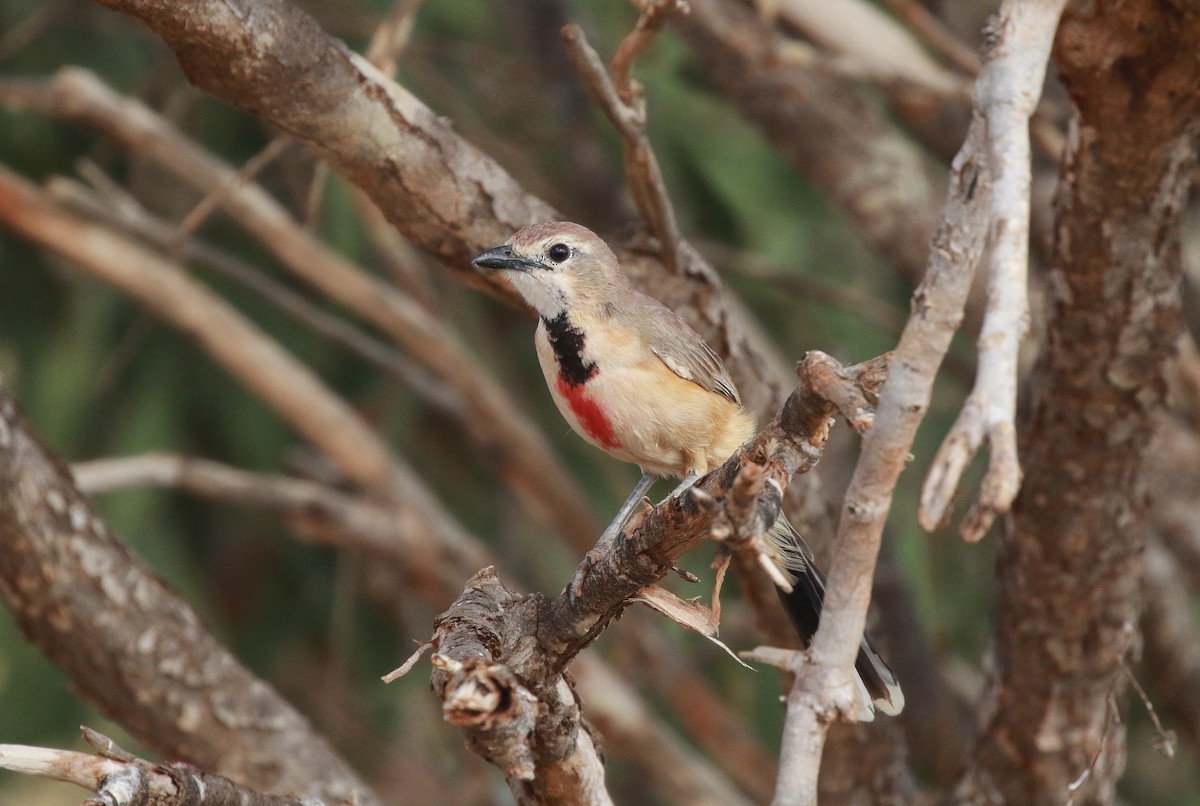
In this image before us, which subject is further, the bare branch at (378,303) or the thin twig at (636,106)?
the bare branch at (378,303)

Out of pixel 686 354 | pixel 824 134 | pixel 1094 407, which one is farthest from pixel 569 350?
pixel 824 134

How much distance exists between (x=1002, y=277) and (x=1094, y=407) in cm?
189

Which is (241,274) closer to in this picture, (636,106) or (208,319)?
(208,319)

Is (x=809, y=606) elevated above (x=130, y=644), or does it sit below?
above

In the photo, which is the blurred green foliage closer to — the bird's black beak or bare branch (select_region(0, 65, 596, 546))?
bare branch (select_region(0, 65, 596, 546))

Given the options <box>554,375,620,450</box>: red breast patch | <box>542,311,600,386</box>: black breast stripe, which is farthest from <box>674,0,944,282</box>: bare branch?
<box>554,375,620,450</box>: red breast patch

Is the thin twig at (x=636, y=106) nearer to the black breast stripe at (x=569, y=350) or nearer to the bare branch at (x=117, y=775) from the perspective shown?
the black breast stripe at (x=569, y=350)

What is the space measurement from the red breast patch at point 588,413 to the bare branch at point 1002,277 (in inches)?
51.2

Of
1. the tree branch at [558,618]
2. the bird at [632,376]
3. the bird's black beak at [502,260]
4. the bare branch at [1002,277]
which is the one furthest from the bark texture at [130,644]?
the bare branch at [1002,277]

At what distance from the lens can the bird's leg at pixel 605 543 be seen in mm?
2793

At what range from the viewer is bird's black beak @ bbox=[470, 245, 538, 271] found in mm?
3326

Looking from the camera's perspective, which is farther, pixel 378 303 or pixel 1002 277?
pixel 378 303

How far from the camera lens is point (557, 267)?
3430 mm

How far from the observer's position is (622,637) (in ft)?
20.6
